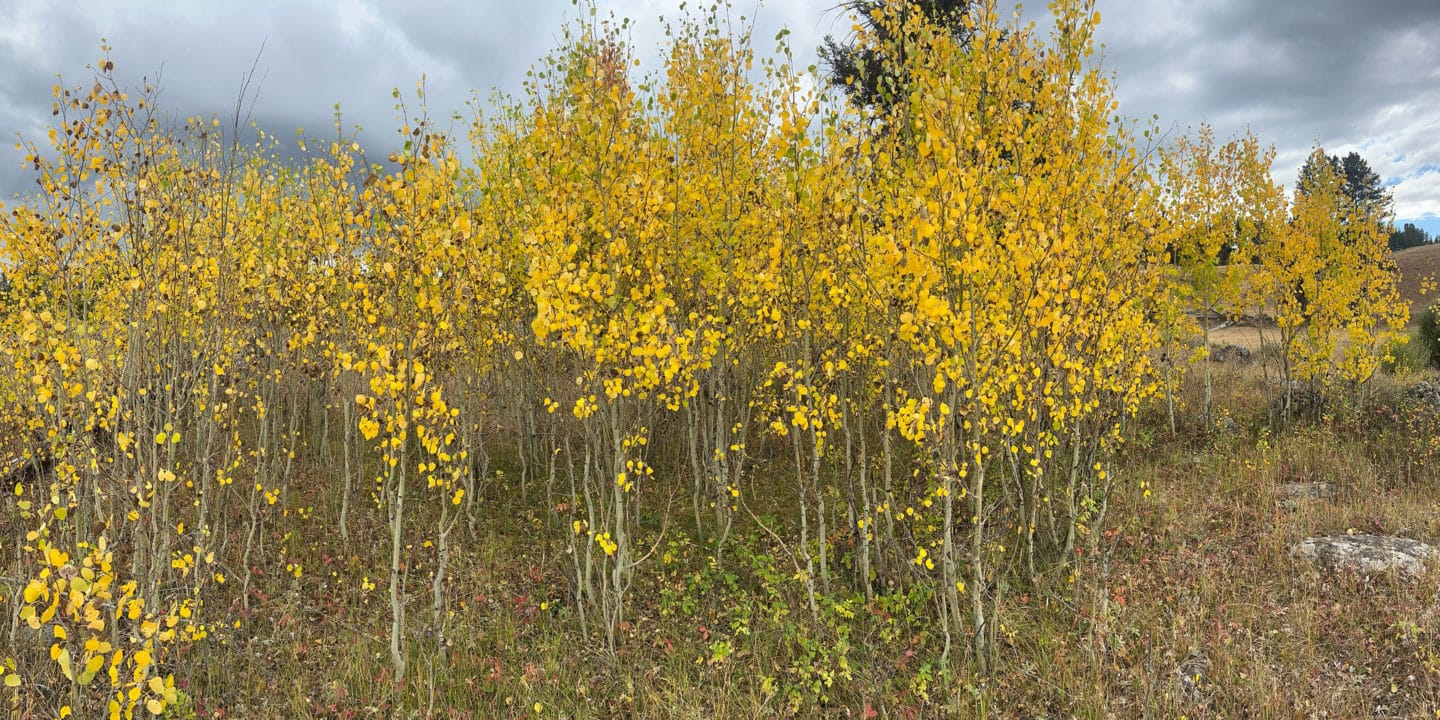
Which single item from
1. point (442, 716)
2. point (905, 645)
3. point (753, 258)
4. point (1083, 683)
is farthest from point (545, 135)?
point (1083, 683)

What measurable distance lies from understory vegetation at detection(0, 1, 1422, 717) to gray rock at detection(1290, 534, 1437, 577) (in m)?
0.30

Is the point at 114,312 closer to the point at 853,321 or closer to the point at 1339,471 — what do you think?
the point at 853,321

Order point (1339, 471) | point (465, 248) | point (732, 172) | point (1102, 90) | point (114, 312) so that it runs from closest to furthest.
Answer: point (465, 248) → point (1102, 90) → point (732, 172) → point (114, 312) → point (1339, 471)

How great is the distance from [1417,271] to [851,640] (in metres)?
49.4

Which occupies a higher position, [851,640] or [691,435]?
[691,435]

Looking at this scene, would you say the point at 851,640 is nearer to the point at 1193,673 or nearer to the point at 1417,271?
the point at 1193,673

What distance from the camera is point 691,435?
6.97 metres

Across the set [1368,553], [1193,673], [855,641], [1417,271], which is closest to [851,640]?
[855,641]

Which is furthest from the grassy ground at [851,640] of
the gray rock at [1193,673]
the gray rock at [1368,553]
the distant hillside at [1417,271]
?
the distant hillside at [1417,271]

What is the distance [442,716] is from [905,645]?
324cm

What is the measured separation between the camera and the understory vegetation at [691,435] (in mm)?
3771

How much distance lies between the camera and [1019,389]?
165 inches

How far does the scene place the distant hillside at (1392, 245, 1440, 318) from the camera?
99.8 ft

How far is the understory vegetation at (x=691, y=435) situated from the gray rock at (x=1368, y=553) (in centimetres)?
30
